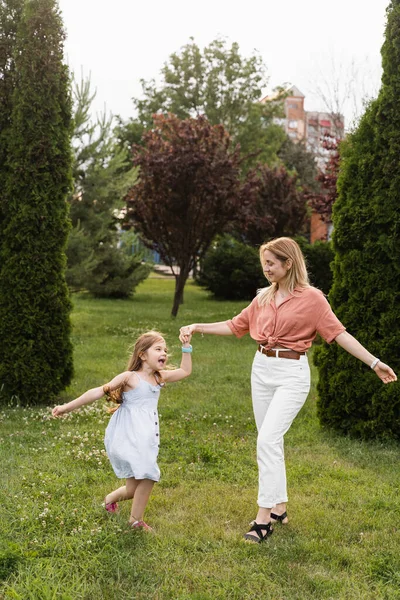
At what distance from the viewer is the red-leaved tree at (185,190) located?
1666 centimetres

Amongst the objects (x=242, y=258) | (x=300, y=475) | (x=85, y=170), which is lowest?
(x=300, y=475)

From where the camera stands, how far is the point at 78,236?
18.5 m

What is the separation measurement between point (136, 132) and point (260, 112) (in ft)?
23.9

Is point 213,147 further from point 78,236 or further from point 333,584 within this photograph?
point 333,584

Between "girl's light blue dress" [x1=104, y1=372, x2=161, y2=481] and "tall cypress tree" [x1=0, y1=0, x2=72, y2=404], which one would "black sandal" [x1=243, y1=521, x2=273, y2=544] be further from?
"tall cypress tree" [x1=0, y1=0, x2=72, y2=404]

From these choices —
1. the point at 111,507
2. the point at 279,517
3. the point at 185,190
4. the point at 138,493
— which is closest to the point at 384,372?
the point at 279,517

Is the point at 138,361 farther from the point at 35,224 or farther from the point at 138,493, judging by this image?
the point at 35,224

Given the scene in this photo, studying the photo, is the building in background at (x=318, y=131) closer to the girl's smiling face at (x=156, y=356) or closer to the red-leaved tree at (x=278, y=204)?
the red-leaved tree at (x=278, y=204)

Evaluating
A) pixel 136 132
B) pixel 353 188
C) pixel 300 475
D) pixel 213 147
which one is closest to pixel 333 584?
pixel 300 475

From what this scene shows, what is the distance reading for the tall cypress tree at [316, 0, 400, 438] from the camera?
6.77 metres

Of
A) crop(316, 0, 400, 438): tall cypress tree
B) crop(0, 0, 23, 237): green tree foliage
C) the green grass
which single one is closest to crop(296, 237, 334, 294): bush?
the green grass

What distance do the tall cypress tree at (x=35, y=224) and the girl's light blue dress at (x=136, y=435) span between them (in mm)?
4056

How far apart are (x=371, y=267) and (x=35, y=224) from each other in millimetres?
4072

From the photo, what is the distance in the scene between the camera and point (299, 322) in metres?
4.59
